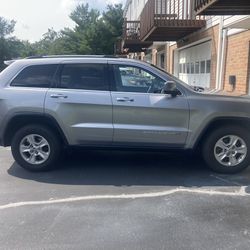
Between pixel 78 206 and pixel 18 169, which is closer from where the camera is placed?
pixel 78 206

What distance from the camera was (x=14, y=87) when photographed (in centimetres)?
596

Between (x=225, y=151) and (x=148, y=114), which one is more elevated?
(x=148, y=114)

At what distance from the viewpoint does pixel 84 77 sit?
19.6ft

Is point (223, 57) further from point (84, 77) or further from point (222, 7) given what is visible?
point (84, 77)

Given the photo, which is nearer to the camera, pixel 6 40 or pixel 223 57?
pixel 223 57

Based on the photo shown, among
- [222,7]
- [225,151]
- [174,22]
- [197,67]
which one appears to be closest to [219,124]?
[225,151]

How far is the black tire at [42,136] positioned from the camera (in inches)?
234

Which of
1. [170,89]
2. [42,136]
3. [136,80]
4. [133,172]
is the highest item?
[136,80]

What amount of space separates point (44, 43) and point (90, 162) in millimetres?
126628

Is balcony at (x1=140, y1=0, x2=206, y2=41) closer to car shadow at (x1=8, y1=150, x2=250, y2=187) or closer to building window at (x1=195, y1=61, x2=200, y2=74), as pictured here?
building window at (x1=195, y1=61, x2=200, y2=74)

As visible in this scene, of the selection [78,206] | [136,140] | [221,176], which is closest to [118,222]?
[78,206]

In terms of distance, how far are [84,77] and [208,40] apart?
7783 millimetres

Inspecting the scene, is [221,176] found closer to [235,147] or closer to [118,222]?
[235,147]

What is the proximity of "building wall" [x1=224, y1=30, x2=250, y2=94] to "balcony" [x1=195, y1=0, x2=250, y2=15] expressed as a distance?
42.6 inches
